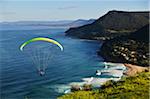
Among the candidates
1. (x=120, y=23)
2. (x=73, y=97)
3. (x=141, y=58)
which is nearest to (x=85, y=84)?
(x=73, y=97)

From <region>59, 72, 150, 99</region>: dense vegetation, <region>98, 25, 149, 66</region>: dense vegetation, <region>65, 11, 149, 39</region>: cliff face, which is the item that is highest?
<region>65, 11, 149, 39</region>: cliff face

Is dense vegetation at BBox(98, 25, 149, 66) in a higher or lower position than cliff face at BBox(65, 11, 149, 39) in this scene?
lower

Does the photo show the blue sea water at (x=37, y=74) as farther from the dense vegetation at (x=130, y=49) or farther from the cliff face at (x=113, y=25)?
the cliff face at (x=113, y=25)

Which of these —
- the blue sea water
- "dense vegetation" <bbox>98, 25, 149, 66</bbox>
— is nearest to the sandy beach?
"dense vegetation" <bbox>98, 25, 149, 66</bbox>

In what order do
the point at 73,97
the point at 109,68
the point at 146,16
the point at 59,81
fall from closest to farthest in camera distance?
the point at 73,97, the point at 59,81, the point at 109,68, the point at 146,16

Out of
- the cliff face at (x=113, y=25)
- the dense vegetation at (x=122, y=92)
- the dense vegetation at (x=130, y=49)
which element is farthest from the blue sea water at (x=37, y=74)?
the cliff face at (x=113, y=25)

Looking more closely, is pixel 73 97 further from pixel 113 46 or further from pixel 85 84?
pixel 113 46

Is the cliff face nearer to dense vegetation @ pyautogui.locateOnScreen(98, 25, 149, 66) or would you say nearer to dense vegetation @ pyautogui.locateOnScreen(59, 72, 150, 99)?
dense vegetation @ pyautogui.locateOnScreen(98, 25, 149, 66)
